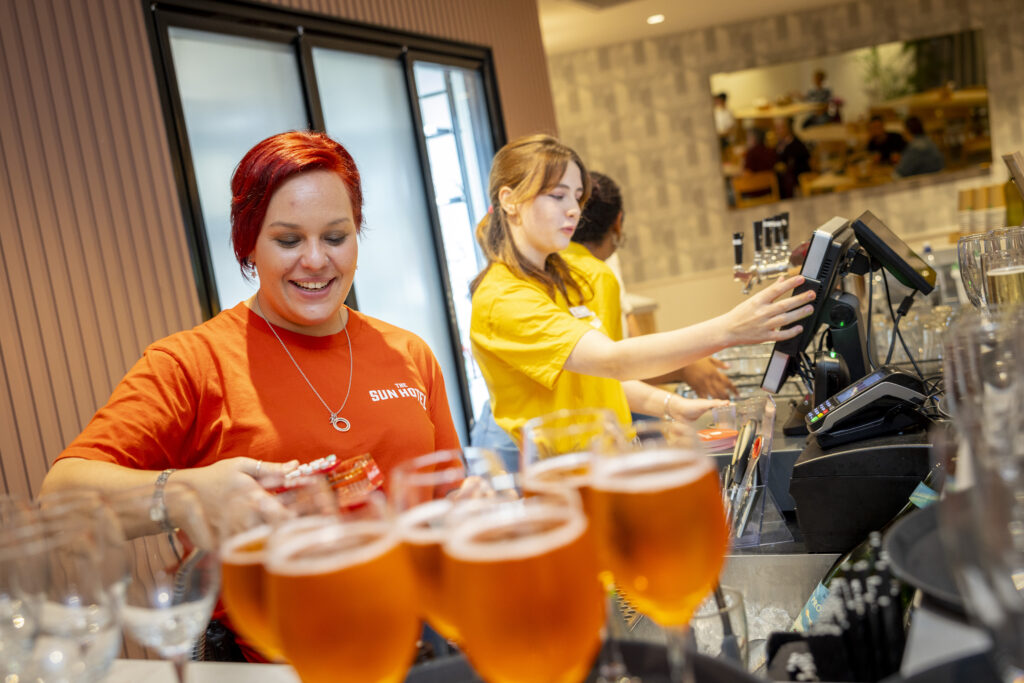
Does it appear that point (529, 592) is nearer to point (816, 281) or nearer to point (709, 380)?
point (816, 281)

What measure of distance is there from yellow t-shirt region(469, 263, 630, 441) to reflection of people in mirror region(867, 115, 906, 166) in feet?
22.0

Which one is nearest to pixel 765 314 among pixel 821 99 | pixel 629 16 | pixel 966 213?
pixel 966 213

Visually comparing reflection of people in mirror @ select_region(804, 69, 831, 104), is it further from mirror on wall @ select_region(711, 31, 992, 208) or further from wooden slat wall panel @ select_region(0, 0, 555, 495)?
wooden slat wall panel @ select_region(0, 0, 555, 495)

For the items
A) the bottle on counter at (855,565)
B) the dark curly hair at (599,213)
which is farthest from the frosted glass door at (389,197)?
the bottle on counter at (855,565)

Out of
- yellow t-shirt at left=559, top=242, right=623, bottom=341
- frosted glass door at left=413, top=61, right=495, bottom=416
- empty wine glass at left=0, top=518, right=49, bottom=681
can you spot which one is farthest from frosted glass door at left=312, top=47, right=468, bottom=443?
empty wine glass at left=0, top=518, right=49, bottom=681

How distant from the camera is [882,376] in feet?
5.20

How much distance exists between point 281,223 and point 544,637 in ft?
4.03

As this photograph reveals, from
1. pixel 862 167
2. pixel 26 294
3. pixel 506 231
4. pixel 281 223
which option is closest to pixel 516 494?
pixel 281 223

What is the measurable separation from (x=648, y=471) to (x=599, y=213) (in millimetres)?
2902

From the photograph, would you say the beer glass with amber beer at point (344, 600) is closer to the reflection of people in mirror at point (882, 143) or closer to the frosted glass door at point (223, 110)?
the frosted glass door at point (223, 110)

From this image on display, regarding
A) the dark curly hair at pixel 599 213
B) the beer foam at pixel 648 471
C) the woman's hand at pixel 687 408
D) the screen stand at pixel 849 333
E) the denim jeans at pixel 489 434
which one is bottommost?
the denim jeans at pixel 489 434

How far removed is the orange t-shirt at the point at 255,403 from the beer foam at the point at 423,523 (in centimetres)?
92

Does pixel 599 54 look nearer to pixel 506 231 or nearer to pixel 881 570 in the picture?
pixel 506 231

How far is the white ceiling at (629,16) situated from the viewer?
22.0 feet
